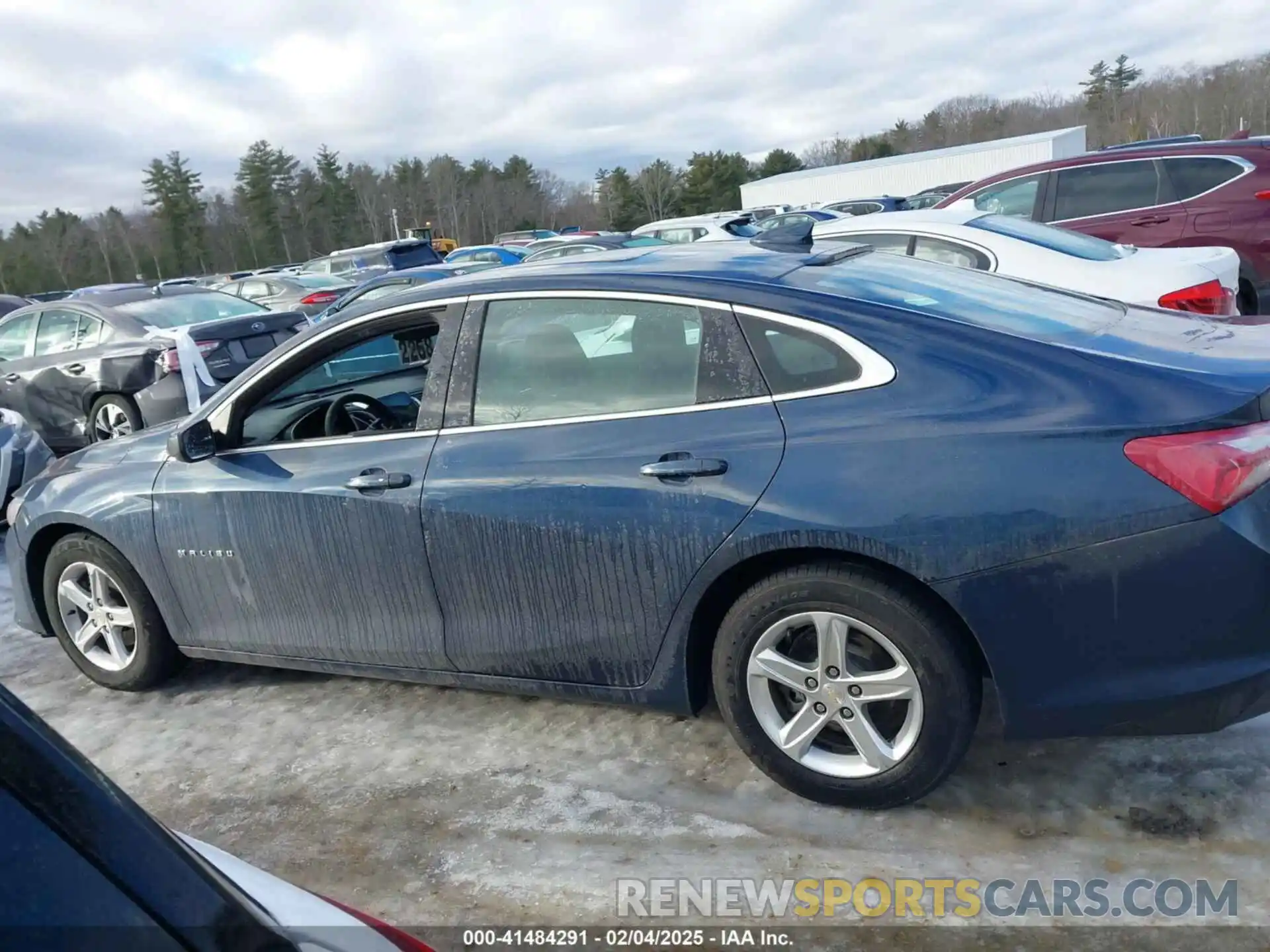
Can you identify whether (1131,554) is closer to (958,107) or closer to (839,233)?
(839,233)

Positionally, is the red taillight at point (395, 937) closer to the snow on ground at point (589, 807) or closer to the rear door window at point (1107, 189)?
the snow on ground at point (589, 807)

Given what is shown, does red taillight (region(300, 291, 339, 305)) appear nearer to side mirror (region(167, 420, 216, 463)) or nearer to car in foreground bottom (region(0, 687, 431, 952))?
side mirror (region(167, 420, 216, 463))

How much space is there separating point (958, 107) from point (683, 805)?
334 feet

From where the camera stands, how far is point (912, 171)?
5656cm

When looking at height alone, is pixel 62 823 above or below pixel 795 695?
above

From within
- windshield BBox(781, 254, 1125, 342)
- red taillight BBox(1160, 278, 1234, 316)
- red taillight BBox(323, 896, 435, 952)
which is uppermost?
windshield BBox(781, 254, 1125, 342)

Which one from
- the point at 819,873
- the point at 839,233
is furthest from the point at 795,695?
the point at 839,233

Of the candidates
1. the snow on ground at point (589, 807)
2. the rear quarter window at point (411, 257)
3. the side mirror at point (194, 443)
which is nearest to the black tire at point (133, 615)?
the snow on ground at point (589, 807)

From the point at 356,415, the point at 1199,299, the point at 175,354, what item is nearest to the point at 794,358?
the point at 356,415

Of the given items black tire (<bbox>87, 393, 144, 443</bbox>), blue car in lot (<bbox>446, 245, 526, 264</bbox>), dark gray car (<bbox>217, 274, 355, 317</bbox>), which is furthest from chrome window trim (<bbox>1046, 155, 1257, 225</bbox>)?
blue car in lot (<bbox>446, 245, 526, 264</bbox>)

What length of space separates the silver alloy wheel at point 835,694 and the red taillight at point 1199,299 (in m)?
3.65

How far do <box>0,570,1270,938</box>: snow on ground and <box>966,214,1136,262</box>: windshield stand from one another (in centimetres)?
363

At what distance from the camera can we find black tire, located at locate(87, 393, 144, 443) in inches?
360

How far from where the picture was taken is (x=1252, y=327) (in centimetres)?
329
